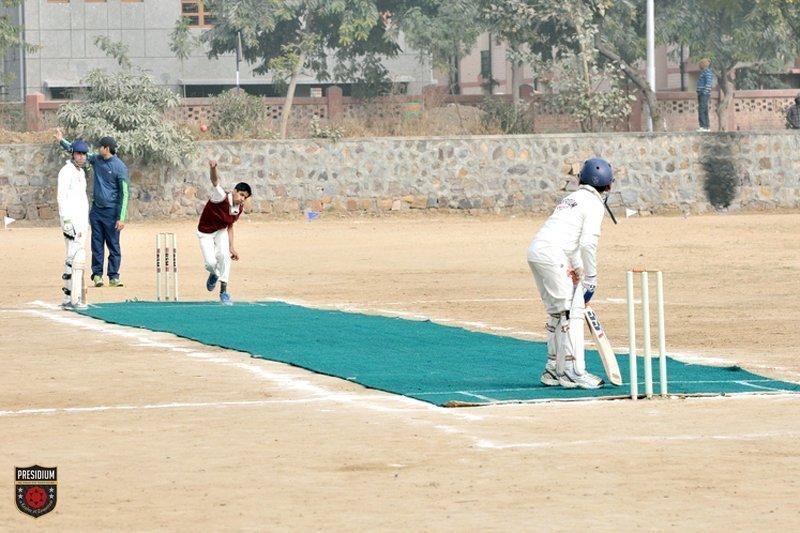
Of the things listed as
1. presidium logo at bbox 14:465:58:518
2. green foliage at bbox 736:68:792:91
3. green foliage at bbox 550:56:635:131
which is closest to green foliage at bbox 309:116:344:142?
green foliage at bbox 550:56:635:131

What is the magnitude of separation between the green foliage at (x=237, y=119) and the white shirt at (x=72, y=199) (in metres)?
19.6

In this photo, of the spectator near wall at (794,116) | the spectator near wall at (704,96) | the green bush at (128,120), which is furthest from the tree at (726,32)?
the green bush at (128,120)

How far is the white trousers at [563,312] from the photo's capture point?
41.5 ft

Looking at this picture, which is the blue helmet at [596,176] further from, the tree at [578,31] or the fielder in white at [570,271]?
the tree at [578,31]

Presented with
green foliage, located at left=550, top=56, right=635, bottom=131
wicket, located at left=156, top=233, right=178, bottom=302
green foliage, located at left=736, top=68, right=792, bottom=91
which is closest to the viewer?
wicket, located at left=156, top=233, right=178, bottom=302

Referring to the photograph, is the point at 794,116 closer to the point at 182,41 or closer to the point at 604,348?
the point at 182,41

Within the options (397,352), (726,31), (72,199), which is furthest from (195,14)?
(397,352)

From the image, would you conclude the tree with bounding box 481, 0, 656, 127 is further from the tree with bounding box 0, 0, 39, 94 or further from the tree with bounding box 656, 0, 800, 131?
the tree with bounding box 0, 0, 39, 94

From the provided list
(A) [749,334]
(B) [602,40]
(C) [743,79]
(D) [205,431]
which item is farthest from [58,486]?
(C) [743,79]

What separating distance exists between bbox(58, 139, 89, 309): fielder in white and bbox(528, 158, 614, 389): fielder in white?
7.98 meters

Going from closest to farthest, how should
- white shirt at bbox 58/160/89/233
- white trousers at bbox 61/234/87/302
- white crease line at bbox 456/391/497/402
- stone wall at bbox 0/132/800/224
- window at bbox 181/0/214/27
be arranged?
white crease line at bbox 456/391/497/402 < white trousers at bbox 61/234/87/302 < white shirt at bbox 58/160/89/233 < stone wall at bbox 0/132/800/224 < window at bbox 181/0/214/27

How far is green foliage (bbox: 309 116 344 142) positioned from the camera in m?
38.8

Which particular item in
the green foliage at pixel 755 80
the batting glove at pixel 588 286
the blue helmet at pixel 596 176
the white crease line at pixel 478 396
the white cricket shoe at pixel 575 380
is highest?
the green foliage at pixel 755 80

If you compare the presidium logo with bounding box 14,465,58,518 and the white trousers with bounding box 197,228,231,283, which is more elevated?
the white trousers with bounding box 197,228,231,283
